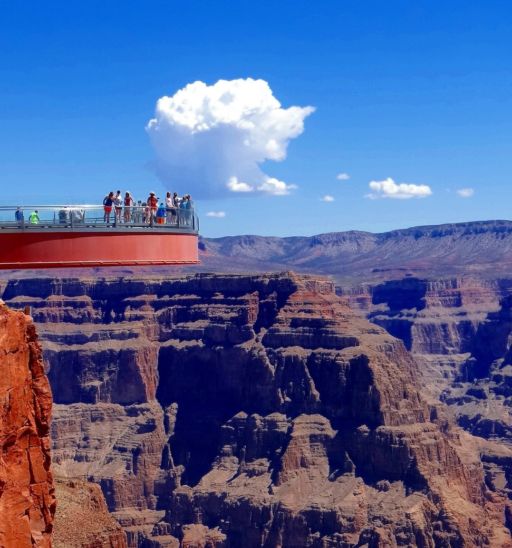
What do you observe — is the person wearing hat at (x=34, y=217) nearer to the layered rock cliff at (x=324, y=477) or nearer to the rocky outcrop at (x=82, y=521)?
the rocky outcrop at (x=82, y=521)

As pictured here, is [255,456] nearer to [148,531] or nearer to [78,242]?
[148,531]

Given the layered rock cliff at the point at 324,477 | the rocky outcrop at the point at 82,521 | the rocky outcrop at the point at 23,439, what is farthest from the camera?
the layered rock cliff at the point at 324,477

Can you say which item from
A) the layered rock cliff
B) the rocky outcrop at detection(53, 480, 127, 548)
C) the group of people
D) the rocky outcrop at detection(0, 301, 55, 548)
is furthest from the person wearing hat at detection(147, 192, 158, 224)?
the layered rock cliff

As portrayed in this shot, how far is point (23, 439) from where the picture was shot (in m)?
31.0

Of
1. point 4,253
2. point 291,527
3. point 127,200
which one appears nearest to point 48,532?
point 4,253

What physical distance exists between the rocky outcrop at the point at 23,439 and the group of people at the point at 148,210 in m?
7.24

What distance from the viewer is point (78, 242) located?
36.3 meters

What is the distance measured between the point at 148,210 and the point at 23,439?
11522mm

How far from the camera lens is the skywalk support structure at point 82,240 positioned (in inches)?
1406

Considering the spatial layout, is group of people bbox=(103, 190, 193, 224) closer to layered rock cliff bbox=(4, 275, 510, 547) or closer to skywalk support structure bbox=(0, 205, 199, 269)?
skywalk support structure bbox=(0, 205, 199, 269)

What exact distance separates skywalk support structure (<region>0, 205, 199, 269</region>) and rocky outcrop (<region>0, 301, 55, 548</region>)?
A: 3689 millimetres

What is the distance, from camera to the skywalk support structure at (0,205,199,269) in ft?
117

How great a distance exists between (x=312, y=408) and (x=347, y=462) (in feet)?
41.4

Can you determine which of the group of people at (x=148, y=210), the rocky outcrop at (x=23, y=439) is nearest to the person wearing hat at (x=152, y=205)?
the group of people at (x=148, y=210)
